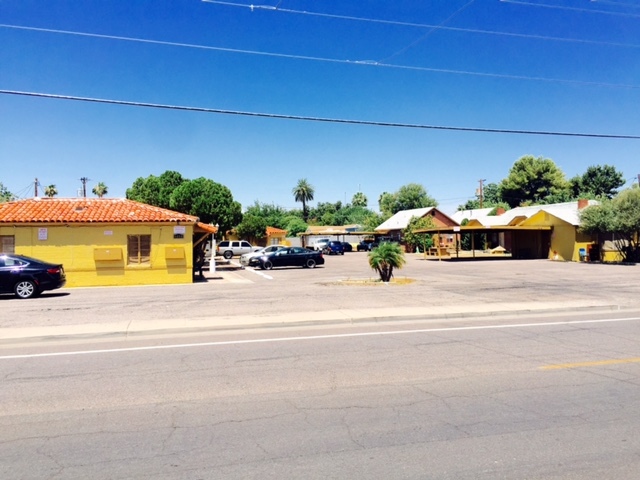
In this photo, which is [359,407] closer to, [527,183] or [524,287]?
[524,287]

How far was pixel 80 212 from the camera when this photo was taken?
26.2 m

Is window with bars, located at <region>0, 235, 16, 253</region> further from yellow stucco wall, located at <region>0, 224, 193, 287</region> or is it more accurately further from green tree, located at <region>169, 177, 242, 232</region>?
green tree, located at <region>169, 177, 242, 232</region>

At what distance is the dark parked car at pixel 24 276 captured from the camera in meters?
19.3

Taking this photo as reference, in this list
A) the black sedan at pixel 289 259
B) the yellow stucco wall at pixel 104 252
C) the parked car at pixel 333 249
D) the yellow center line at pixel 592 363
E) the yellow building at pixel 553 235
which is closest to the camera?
the yellow center line at pixel 592 363

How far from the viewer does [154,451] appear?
512 cm

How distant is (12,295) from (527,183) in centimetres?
8027

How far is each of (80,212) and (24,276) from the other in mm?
7338

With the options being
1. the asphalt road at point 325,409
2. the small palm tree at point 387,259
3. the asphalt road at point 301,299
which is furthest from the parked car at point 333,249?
the asphalt road at point 325,409

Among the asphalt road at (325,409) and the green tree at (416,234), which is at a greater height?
the green tree at (416,234)

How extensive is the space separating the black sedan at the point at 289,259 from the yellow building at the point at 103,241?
Result: 10.3m

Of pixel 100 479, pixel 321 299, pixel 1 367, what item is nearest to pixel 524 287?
pixel 321 299

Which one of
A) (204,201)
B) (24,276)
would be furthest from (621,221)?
(24,276)

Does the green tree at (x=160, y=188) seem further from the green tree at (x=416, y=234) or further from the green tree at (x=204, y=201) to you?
the green tree at (x=416, y=234)

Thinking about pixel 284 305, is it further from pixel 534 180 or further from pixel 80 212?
pixel 534 180
